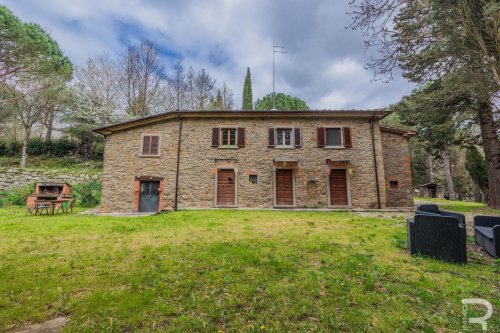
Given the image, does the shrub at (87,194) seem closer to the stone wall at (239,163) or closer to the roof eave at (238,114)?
the stone wall at (239,163)

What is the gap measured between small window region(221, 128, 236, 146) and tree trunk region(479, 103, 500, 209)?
45.0 ft

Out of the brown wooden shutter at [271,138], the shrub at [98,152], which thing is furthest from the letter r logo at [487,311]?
the shrub at [98,152]

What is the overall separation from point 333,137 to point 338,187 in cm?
296

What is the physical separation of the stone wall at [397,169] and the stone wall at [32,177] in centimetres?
2075

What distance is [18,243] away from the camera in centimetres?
549

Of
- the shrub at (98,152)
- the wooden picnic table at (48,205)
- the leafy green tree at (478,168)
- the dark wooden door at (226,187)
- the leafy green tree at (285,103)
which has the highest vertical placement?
the leafy green tree at (285,103)

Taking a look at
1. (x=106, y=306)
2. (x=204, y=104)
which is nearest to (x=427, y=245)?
(x=106, y=306)

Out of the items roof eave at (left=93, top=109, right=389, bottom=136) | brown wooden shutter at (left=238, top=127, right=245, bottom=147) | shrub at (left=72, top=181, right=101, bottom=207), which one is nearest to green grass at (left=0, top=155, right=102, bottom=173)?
shrub at (left=72, top=181, right=101, bottom=207)

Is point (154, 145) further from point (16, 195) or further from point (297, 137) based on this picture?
point (16, 195)

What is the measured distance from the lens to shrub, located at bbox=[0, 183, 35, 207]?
1425 cm

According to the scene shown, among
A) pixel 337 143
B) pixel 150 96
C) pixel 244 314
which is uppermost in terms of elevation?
pixel 150 96

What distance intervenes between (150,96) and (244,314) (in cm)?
2535

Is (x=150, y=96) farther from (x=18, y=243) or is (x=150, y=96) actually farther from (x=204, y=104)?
(x=18, y=243)

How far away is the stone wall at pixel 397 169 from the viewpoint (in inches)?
531
